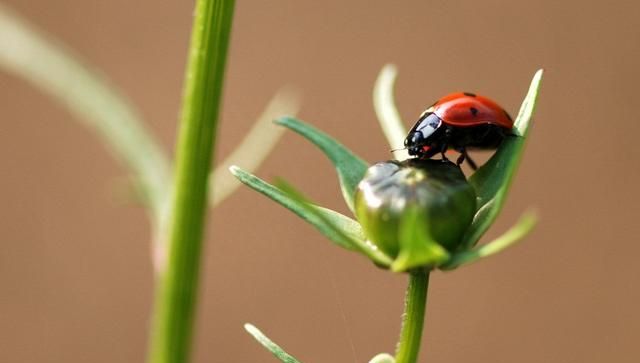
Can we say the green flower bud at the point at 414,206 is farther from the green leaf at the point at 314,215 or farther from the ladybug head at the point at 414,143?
the ladybug head at the point at 414,143

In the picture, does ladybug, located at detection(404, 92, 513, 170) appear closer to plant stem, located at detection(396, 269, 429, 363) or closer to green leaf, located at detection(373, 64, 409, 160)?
green leaf, located at detection(373, 64, 409, 160)

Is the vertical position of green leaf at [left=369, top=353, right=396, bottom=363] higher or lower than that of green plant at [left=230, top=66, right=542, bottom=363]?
lower

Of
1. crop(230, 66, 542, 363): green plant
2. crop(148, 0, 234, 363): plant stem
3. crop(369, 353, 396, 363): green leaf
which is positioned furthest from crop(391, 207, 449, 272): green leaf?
crop(148, 0, 234, 363): plant stem

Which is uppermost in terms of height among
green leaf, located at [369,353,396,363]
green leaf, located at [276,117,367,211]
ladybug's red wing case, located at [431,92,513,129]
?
ladybug's red wing case, located at [431,92,513,129]

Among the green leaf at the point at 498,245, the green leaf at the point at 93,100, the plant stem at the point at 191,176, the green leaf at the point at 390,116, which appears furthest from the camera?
the green leaf at the point at 93,100

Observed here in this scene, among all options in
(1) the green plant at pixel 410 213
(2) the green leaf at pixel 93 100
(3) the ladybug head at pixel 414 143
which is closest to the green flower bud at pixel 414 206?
(1) the green plant at pixel 410 213

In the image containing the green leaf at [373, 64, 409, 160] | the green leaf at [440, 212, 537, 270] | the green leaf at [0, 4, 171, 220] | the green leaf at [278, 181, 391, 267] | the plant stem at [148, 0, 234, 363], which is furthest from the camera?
the green leaf at [0, 4, 171, 220]
